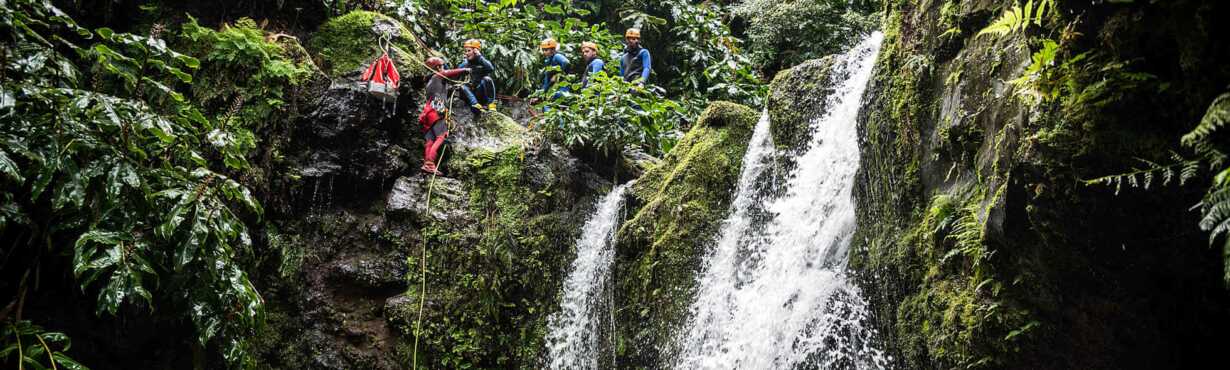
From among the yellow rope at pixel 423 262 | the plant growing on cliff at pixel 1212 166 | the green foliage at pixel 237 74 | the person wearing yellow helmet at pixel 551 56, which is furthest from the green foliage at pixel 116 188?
the person wearing yellow helmet at pixel 551 56

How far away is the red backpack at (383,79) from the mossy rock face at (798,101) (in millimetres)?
3877

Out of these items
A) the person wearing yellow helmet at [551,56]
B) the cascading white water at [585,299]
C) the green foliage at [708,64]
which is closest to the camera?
the cascading white water at [585,299]

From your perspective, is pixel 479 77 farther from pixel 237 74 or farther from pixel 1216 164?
pixel 1216 164

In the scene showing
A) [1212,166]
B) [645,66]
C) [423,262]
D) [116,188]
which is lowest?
[423,262]

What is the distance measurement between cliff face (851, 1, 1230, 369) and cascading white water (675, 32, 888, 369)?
1.61 ft

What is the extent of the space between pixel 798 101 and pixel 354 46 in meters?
5.16

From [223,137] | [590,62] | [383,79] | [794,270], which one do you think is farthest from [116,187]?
[590,62]

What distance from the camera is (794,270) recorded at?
5.52 metres

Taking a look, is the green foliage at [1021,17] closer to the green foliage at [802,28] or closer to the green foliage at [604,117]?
the green foliage at [604,117]

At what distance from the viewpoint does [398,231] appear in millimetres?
7633

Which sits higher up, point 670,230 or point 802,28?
point 802,28

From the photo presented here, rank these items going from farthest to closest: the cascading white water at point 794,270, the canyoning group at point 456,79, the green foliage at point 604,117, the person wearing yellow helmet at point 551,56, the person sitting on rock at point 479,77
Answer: the person wearing yellow helmet at point 551,56, the person sitting on rock at point 479,77, the green foliage at point 604,117, the canyoning group at point 456,79, the cascading white water at point 794,270

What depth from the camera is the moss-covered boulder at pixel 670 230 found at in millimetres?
6254

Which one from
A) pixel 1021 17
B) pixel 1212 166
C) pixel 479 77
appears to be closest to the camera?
pixel 1212 166
